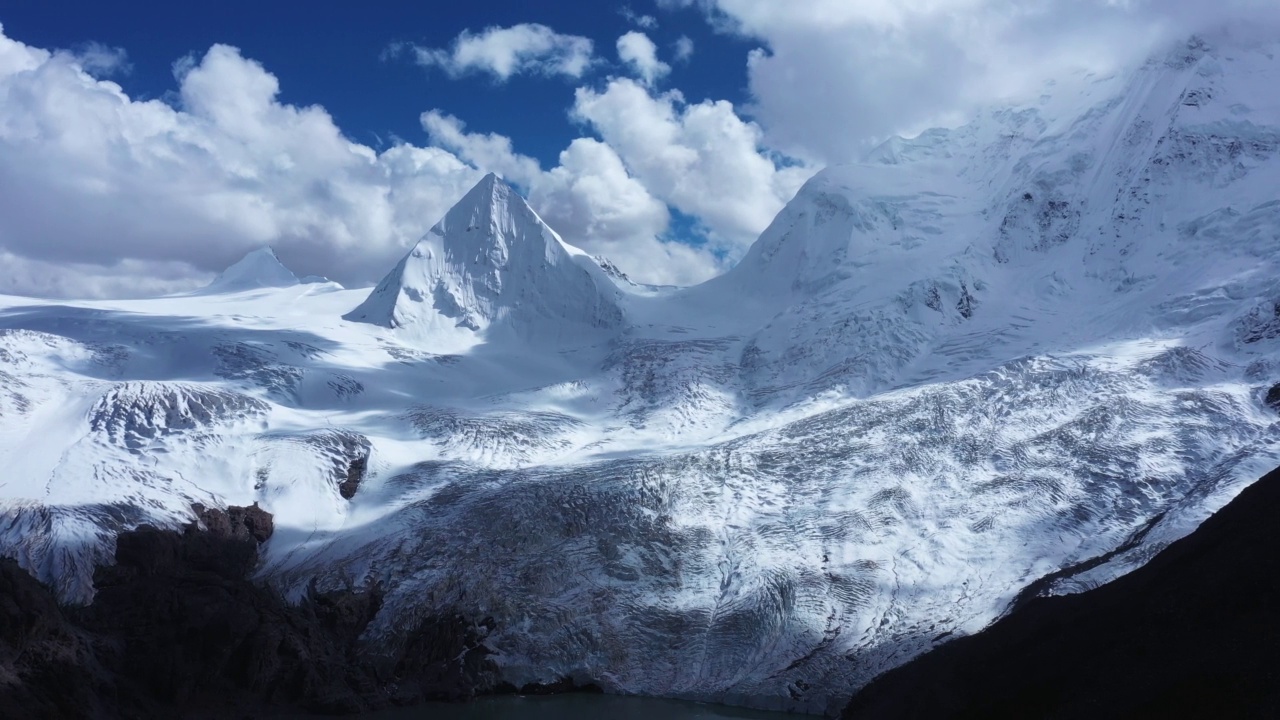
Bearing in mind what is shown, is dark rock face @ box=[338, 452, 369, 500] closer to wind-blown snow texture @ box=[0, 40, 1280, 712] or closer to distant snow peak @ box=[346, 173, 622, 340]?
wind-blown snow texture @ box=[0, 40, 1280, 712]

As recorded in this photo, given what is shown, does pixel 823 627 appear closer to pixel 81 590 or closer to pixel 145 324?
pixel 81 590

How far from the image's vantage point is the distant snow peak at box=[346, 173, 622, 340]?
140 meters

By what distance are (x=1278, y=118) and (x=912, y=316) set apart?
50647 mm

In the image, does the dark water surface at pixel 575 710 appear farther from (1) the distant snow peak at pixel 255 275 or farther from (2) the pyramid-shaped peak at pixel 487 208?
(1) the distant snow peak at pixel 255 275

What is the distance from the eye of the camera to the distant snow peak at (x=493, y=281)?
461ft

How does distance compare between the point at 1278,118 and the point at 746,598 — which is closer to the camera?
the point at 746,598

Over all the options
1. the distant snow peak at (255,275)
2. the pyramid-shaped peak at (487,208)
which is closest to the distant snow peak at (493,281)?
the pyramid-shaped peak at (487,208)

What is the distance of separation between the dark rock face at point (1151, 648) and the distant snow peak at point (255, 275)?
480 feet

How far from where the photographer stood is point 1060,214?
12975 centimetres

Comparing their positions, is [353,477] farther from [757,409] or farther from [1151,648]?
[1151,648]

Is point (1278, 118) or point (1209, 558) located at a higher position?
point (1278, 118)

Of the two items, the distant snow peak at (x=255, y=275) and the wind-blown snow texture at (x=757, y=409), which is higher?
the distant snow peak at (x=255, y=275)

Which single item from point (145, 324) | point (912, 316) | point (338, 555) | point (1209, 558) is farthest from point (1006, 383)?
point (145, 324)

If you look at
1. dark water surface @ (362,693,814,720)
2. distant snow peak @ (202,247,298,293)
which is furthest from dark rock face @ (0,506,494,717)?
distant snow peak @ (202,247,298,293)
